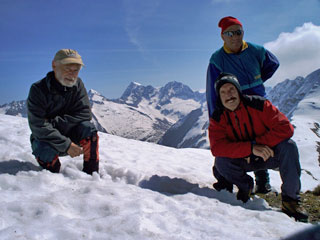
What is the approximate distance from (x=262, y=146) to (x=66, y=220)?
3417 millimetres

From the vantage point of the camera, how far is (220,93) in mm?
4465

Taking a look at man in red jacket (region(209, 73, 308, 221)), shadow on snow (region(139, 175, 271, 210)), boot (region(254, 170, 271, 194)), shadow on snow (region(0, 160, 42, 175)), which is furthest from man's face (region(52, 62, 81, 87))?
boot (region(254, 170, 271, 194))

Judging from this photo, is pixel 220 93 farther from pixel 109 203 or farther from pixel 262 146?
pixel 109 203

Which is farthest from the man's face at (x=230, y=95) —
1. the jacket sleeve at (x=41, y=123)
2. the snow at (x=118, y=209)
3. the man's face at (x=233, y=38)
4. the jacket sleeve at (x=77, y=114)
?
the jacket sleeve at (x=41, y=123)

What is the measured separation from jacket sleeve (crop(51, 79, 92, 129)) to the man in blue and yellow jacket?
2.81 m

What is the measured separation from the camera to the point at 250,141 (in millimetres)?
4566

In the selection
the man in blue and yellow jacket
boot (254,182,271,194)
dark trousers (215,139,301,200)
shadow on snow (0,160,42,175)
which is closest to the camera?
dark trousers (215,139,301,200)

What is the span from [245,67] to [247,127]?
4.77 feet

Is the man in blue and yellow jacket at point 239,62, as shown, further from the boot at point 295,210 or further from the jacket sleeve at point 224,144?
the boot at point 295,210

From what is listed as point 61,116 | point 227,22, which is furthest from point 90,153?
point 227,22

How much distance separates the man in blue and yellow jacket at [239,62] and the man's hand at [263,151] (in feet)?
4.07

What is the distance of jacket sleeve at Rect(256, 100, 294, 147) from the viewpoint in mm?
4242

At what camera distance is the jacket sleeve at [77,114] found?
16.5 feet

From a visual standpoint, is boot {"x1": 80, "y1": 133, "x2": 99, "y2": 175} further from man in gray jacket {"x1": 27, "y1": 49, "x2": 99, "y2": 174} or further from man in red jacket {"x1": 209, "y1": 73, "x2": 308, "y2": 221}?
man in red jacket {"x1": 209, "y1": 73, "x2": 308, "y2": 221}
